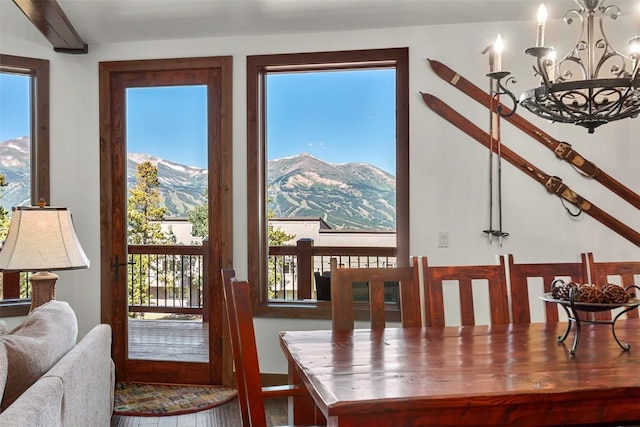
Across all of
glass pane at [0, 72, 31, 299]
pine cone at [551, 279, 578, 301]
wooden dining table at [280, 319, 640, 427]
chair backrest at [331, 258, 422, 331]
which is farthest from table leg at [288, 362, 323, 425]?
glass pane at [0, 72, 31, 299]

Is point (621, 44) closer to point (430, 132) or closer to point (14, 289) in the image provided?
point (430, 132)

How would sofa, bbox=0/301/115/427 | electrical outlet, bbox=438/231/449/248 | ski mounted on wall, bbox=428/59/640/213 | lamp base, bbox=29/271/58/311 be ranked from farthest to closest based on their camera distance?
electrical outlet, bbox=438/231/449/248, ski mounted on wall, bbox=428/59/640/213, lamp base, bbox=29/271/58/311, sofa, bbox=0/301/115/427

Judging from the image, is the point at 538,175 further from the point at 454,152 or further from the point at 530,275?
the point at 530,275

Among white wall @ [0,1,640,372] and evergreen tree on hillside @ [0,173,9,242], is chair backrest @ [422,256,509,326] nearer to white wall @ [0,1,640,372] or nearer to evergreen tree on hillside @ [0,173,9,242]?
white wall @ [0,1,640,372]

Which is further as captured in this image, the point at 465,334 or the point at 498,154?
the point at 498,154

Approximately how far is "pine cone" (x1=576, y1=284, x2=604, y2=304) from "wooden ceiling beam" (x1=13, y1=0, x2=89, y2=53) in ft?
10.6

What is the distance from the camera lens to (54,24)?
337 centimetres

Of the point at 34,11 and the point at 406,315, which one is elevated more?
the point at 34,11

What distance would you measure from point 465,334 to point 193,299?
2.40m

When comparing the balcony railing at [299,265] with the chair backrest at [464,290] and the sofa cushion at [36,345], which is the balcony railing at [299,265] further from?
the sofa cushion at [36,345]

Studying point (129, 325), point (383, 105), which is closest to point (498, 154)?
point (383, 105)

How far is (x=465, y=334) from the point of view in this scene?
2.14m

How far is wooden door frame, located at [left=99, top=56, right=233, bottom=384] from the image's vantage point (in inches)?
149

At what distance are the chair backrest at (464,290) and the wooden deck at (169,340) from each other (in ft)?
6.80
